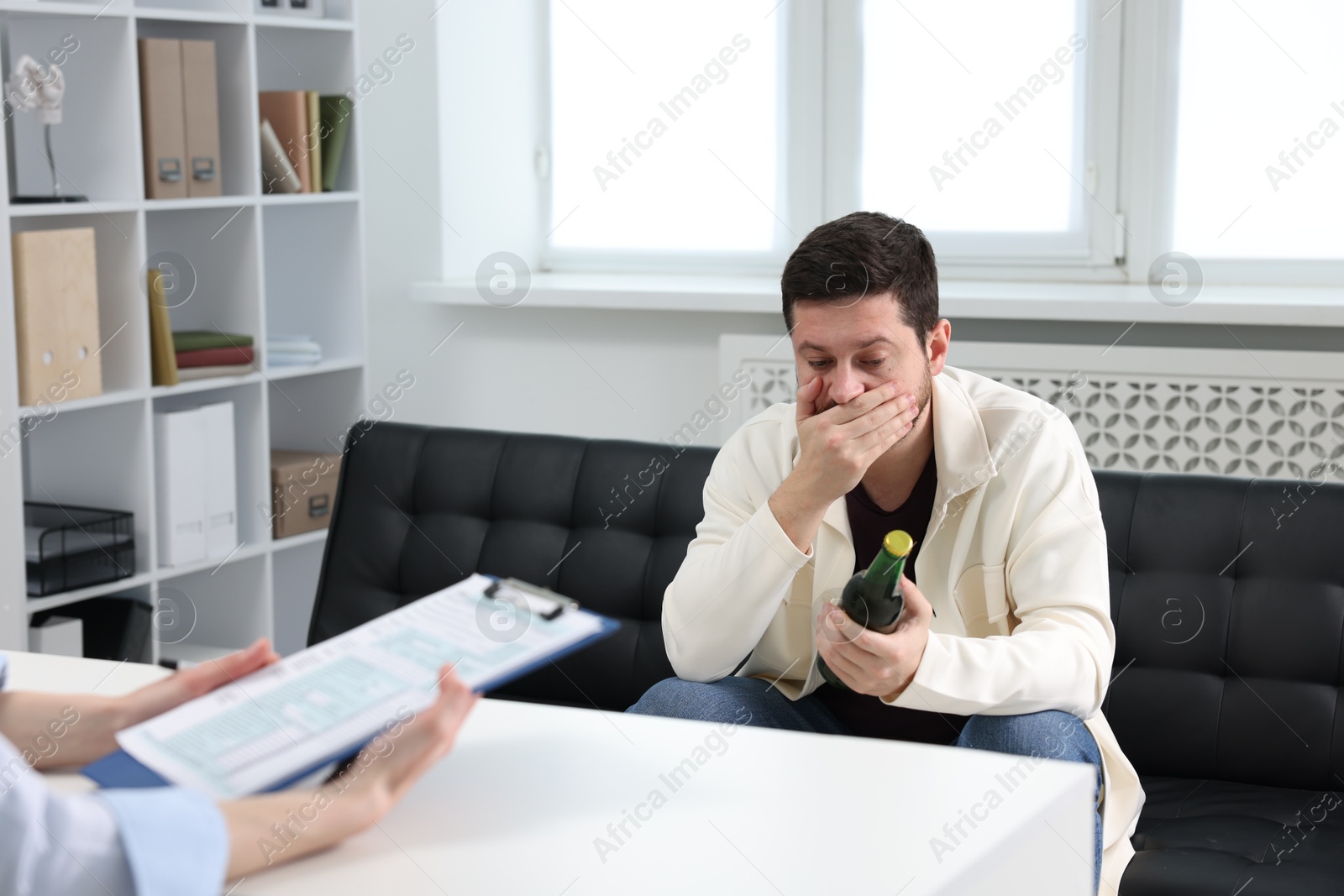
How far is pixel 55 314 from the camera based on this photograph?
2559mm

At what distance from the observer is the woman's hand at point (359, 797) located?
0.85m

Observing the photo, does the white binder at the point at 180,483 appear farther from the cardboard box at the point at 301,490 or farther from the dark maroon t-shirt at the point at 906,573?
the dark maroon t-shirt at the point at 906,573

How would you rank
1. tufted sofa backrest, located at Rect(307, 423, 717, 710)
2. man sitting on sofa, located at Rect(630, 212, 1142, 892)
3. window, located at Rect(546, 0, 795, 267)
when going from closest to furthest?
man sitting on sofa, located at Rect(630, 212, 1142, 892)
tufted sofa backrest, located at Rect(307, 423, 717, 710)
window, located at Rect(546, 0, 795, 267)

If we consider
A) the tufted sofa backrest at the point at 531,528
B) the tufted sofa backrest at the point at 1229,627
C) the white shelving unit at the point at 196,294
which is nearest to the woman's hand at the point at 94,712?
the tufted sofa backrest at the point at 531,528

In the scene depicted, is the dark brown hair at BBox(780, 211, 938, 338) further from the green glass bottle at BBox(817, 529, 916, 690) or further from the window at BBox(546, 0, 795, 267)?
the window at BBox(546, 0, 795, 267)

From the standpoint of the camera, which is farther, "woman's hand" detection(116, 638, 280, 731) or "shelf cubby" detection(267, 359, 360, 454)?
"shelf cubby" detection(267, 359, 360, 454)

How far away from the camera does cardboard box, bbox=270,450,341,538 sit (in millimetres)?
3139

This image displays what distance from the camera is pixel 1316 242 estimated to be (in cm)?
291

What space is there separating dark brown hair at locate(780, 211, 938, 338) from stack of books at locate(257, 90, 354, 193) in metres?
1.82

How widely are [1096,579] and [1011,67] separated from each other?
189 cm

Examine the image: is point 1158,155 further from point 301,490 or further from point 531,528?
point 301,490

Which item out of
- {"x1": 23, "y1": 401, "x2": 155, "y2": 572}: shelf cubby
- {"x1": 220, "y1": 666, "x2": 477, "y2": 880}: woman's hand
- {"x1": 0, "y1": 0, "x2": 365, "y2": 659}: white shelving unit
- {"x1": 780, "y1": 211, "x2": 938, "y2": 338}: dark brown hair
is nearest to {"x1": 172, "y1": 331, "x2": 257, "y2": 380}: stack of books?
{"x1": 0, "y1": 0, "x2": 365, "y2": 659}: white shelving unit

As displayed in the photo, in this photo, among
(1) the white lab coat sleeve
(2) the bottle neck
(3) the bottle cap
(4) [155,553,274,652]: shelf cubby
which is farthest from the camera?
(4) [155,553,274,652]: shelf cubby

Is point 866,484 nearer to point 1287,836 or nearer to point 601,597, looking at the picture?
point 601,597
